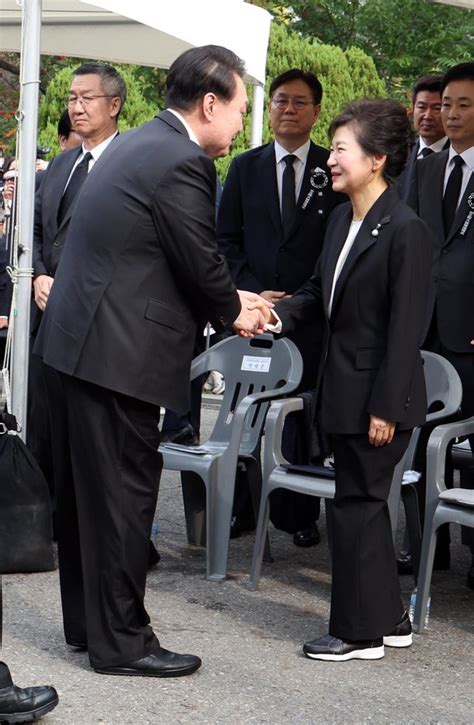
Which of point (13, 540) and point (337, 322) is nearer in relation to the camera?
point (337, 322)

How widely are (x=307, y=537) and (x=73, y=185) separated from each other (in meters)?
2.01

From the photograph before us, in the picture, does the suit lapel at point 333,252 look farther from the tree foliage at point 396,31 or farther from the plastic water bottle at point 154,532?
the tree foliage at point 396,31

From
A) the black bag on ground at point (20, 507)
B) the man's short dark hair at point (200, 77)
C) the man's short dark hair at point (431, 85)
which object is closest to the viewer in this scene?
the man's short dark hair at point (200, 77)

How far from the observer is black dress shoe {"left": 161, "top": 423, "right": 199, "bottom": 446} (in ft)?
22.4

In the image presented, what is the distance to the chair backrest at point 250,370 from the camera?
6.16 meters

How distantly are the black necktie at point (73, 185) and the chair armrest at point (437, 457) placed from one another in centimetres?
203

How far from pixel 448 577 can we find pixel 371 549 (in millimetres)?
1400

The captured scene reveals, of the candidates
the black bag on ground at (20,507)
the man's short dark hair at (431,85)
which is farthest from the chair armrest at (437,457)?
the man's short dark hair at (431,85)

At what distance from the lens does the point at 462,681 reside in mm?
4551

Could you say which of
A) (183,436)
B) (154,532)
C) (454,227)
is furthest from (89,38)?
(154,532)

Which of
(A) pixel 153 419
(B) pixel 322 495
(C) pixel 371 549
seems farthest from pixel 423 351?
(A) pixel 153 419

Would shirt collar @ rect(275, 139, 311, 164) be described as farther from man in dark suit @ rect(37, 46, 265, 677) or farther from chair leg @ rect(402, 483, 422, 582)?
man in dark suit @ rect(37, 46, 265, 677)

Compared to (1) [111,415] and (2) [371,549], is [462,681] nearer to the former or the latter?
(2) [371,549]

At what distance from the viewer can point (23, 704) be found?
377 centimetres
